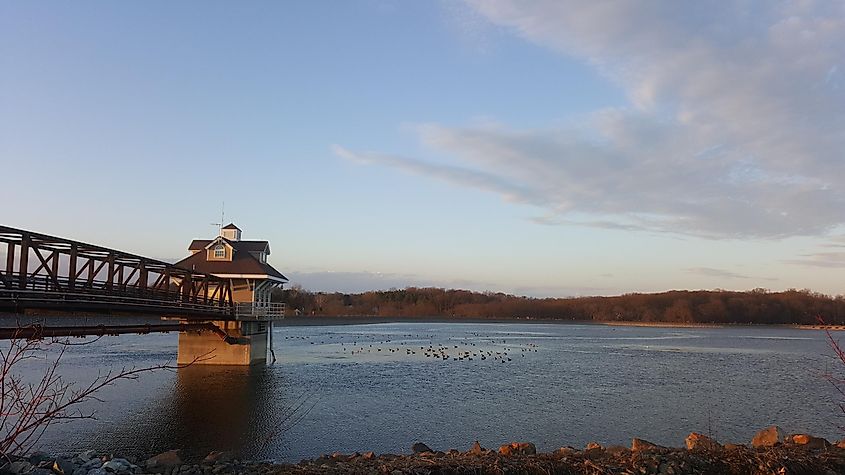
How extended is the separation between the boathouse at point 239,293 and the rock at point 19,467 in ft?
85.8

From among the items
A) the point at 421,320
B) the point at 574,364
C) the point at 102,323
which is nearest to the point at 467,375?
the point at 574,364

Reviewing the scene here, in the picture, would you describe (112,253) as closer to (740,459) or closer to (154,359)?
(154,359)

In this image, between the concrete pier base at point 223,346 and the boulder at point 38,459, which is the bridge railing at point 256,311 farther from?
the boulder at point 38,459

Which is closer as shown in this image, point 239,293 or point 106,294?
point 106,294

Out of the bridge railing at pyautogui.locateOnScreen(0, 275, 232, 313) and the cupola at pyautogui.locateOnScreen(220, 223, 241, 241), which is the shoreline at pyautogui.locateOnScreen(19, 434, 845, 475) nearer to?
the bridge railing at pyautogui.locateOnScreen(0, 275, 232, 313)

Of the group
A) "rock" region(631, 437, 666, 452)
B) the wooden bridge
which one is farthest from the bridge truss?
"rock" region(631, 437, 666, 452)

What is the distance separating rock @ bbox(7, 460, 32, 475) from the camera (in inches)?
395

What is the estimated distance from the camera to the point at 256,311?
1576 inches

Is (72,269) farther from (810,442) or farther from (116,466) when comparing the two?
(810,442)

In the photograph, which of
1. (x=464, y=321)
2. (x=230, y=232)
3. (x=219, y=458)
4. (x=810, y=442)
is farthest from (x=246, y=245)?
(x=464, y=321)

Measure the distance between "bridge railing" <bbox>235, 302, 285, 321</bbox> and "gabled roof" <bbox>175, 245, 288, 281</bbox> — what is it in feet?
6.68

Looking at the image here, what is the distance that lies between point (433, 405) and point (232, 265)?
20.1 m

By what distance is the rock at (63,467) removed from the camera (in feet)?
34.9

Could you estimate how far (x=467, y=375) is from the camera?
3606cm
